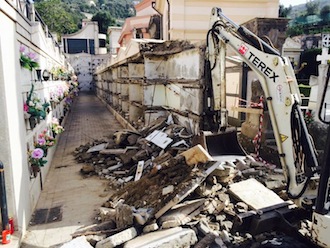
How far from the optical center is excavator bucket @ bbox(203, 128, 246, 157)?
23.2 feet

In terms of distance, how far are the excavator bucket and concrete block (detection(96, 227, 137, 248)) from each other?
3.13 m

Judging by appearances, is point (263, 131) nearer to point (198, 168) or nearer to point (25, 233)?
point (198, 168)

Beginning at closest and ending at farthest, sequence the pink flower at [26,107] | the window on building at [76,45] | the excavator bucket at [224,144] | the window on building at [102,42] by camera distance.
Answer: the pink flower at [26,107] < the excavator bucket at [224,144] < the window on building at [76,45] < the window on building at [102,42]

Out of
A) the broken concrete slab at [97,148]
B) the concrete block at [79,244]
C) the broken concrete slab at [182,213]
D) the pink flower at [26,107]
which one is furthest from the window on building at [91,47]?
the concrete block at [79,244]

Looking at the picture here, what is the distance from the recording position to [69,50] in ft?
152

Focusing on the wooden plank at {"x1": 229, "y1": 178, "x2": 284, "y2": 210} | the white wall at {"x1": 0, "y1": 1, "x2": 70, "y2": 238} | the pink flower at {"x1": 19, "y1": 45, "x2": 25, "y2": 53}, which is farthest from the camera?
the pink flower at {"x1": 19, "y1": 45, "x2": 25, "y2": 53}

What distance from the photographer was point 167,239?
4.19 m

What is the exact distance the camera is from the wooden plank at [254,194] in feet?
16.8

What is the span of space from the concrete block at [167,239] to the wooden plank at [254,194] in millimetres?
1330

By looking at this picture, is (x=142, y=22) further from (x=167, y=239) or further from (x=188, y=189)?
(x=167, y=239)

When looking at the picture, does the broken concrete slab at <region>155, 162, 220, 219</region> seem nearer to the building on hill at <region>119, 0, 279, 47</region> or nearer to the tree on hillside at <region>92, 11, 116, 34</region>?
the building on hill at <region>119, 0, 279, 47</region>

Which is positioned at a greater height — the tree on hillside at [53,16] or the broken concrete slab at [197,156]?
the tree on hillside at [53,16]

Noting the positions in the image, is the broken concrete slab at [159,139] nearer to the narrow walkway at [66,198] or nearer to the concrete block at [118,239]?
the narrow walkway at [66,198]

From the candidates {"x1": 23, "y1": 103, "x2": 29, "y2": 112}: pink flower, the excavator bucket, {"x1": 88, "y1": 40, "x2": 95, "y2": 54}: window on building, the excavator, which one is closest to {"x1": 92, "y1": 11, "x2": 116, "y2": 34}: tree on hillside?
{"x1": 88, "y1": 40, "x2": 95, "y2": 54}: window on building
